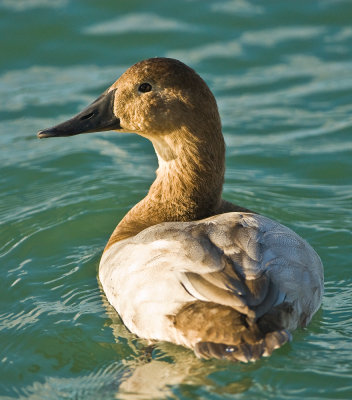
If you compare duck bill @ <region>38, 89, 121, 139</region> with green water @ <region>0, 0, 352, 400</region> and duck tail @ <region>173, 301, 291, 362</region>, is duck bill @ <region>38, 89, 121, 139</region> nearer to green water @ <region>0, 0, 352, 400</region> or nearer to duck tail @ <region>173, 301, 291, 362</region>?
green water @ <region>0, 0, 352, 400</region>

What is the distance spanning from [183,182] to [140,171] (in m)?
2.26

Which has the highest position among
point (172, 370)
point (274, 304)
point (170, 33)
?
point (170, 33)

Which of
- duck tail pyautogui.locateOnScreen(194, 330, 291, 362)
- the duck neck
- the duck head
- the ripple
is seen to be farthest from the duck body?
the ripple

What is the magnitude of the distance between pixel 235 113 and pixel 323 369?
214 inches

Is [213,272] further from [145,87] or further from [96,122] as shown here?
[96,122]

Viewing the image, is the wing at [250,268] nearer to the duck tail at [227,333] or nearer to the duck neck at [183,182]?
the duck tail at [227,333]

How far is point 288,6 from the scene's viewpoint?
1177 centimetres

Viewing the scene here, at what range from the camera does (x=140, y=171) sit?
8.42 m

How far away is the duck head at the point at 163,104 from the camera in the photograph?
234 inches

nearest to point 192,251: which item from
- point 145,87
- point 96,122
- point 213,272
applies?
point 213,272

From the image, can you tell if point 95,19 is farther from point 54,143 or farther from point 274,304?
point 274,304

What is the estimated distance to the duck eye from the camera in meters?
6.05

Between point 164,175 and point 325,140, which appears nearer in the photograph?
point 164,175

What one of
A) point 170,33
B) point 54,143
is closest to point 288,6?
point 170,33
